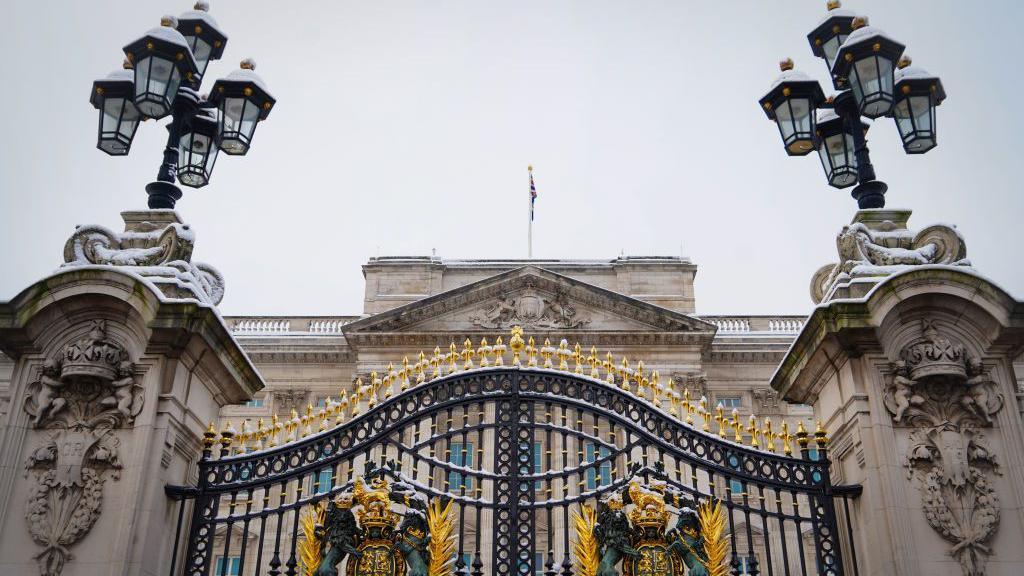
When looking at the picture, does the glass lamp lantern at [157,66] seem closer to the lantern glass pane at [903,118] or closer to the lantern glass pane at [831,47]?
the lantern glass pane at [831,47]

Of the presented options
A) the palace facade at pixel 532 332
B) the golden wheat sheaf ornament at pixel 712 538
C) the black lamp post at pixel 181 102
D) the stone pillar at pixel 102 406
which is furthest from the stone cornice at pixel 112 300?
the palace facade at pixel 532 332

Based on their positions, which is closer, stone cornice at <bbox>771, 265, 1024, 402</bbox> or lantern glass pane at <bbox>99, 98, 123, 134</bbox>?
stone cornice at <bbox>771, 265, 1024, 402</bbox>

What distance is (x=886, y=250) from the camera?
8008mm

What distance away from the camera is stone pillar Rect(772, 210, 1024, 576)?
688 cm

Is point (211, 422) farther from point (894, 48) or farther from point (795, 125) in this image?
point (894, 48)

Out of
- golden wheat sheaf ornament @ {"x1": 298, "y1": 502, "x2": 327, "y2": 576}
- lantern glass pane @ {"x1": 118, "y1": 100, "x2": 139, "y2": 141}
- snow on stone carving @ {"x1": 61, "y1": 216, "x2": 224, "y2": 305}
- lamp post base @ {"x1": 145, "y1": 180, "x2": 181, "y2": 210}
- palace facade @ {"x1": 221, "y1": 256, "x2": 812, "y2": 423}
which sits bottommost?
golden wheat sheaf ornament @ {"x1": 298, "y1": 502, "x2": 327, "y2": 576}

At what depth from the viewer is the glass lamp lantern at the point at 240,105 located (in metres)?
8.92

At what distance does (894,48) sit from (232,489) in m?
7.49

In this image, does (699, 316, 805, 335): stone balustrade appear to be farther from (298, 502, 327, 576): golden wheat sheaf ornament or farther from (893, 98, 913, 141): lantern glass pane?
(298, 502, 327, 576): golden wheat sheaf ornament

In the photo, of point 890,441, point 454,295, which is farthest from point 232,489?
point 454,295

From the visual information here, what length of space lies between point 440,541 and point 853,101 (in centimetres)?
596

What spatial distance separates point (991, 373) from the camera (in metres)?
7.42

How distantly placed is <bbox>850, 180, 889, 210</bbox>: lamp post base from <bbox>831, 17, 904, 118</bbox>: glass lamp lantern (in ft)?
2.21

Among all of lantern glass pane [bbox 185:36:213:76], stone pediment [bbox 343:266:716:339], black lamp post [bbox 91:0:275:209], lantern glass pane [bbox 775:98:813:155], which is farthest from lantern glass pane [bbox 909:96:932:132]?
stone pediment [bbox 343:266:716:339]
